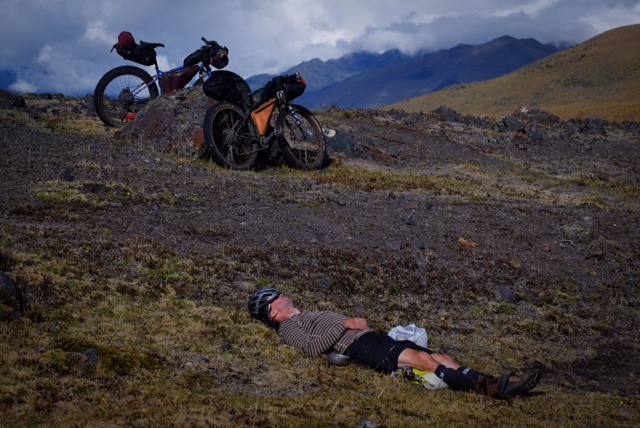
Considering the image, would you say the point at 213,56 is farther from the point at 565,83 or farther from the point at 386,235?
the point at 565,83

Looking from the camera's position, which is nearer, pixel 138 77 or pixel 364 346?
pixel 364 346

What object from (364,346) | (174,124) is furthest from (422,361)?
(174,124)

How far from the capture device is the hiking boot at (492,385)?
5.34 meters

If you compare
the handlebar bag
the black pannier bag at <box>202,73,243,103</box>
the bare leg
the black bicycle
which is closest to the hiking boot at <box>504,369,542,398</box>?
the bare leg

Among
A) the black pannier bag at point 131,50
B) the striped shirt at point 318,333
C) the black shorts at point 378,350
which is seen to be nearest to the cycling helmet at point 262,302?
the striped shirt at point 318,333

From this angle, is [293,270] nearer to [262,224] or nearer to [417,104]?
[262,224]

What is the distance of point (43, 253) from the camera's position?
731cm

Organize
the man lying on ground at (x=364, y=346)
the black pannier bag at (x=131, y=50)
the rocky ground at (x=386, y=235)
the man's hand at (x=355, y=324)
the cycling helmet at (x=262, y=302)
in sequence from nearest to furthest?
the man lying on ground at (x=364, y=346) < the man's hand at (x=355, y=324) < the cycling helmet at (x=262, y=302) < the rocky ground at (x=386, y=235) < the black pannier bag at (x=131, y=50)

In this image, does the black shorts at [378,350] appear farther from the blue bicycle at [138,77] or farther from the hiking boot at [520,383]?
the blue bicycle at [138,77]

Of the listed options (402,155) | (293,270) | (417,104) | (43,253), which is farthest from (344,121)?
(417,104)

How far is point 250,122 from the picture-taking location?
13.6 metres

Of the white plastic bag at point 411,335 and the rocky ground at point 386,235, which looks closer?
the white plastic bag at point 411,335

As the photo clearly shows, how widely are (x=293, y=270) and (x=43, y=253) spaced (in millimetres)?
3002

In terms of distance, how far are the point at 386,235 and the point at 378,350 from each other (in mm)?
4285
